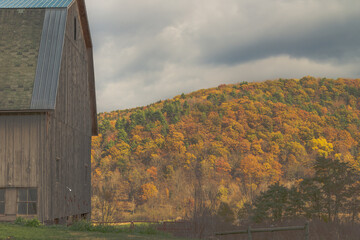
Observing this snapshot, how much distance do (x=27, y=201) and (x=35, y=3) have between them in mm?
10677

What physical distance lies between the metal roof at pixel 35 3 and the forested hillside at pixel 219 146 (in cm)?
5037

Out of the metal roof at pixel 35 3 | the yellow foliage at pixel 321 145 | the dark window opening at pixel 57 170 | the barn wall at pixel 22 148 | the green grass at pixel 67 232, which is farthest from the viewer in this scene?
the yellow foliage at pixel 321 145

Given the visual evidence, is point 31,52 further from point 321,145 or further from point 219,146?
point 321,145

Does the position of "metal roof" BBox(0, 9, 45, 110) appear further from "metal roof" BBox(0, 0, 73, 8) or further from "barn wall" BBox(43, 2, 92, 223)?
"barn wall" BBox(43, 2, 92, 223)

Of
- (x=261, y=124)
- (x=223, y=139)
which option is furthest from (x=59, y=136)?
(x=261, y=124)

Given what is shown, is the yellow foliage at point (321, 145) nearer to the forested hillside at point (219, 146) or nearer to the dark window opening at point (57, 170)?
the forested hillside at point (219, 146)

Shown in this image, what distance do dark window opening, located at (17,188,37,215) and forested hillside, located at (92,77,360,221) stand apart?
168ft

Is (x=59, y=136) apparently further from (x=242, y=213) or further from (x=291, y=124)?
(x=291, y=124)

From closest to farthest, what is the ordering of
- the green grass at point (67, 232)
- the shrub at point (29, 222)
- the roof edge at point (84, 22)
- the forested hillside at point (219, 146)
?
1. the green grass at point (67, 232)
2. the shrub at point (29, 222)
3. the roof edge at point (84, 22)
4. the forested hillside at point (219, 146)

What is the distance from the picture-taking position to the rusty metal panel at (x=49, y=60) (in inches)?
894

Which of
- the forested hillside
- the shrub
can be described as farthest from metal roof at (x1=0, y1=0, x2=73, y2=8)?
the forested hillside

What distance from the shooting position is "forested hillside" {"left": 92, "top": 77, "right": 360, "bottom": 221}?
9131 centimetres

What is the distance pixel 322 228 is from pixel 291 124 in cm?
10035

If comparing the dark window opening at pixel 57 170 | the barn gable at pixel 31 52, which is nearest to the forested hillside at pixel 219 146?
the dark window opening at pixel 57 170
